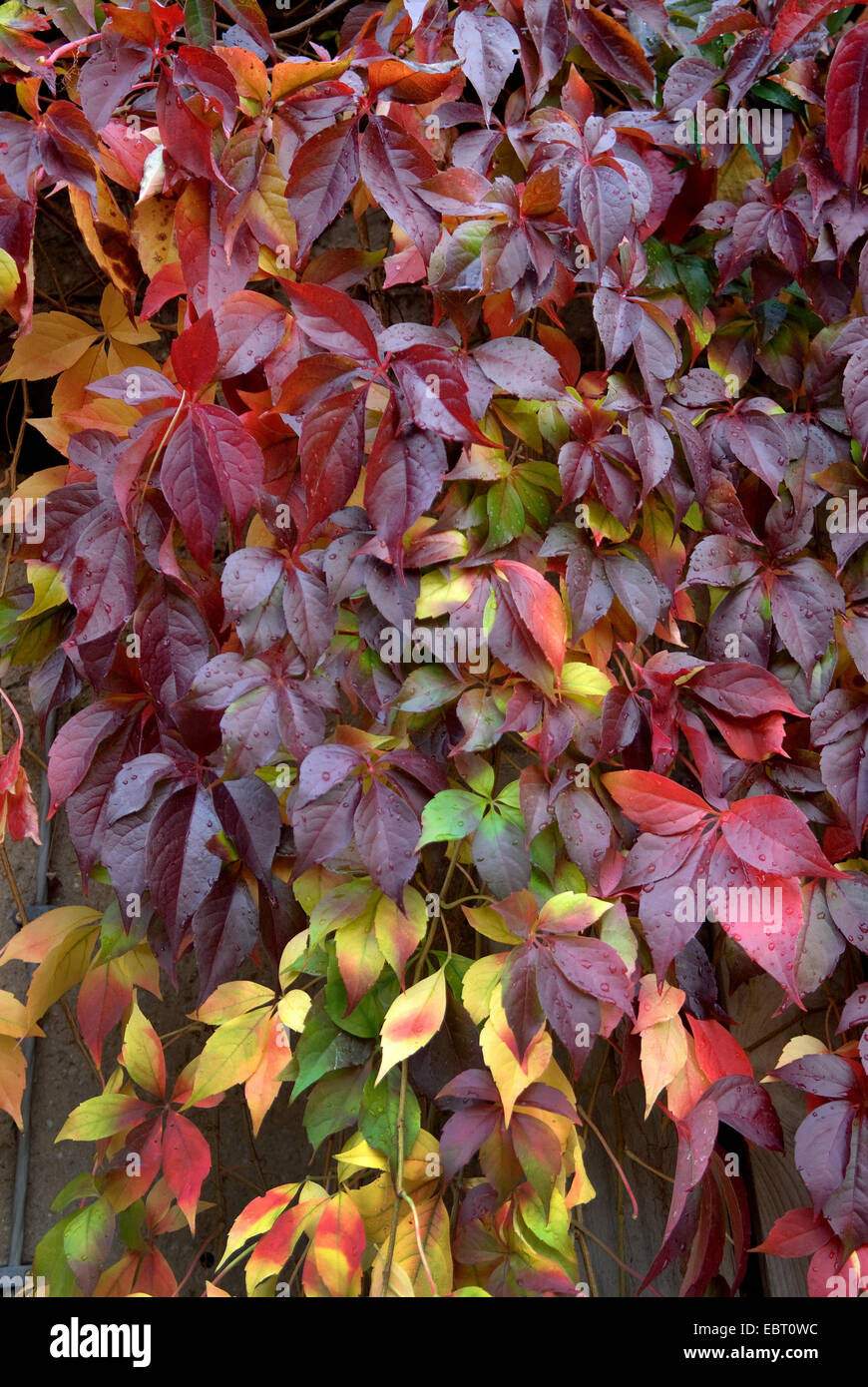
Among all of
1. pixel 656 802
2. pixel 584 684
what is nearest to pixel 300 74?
pixel 584 684

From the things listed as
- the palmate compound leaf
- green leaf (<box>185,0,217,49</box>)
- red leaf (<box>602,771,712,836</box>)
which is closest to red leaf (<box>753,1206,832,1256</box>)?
the palmate compound leaf

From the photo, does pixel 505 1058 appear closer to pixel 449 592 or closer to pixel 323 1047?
pixel 323 1047

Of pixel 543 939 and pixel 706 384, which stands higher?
pixel 706 384

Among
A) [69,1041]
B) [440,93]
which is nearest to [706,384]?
[440,93]

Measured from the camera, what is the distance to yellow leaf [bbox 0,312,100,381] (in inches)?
39.4

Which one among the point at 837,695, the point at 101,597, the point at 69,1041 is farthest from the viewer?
the point at 69,1041

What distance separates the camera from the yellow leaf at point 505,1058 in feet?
A: 2.61

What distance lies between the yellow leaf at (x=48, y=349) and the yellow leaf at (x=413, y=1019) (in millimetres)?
695

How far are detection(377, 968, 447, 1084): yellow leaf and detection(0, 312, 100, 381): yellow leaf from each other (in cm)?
69

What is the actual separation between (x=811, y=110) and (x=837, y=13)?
0.10 m

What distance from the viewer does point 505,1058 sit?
0.81 meters

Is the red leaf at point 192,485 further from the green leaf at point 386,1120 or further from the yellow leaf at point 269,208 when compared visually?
the green leaf at point 386,1120
